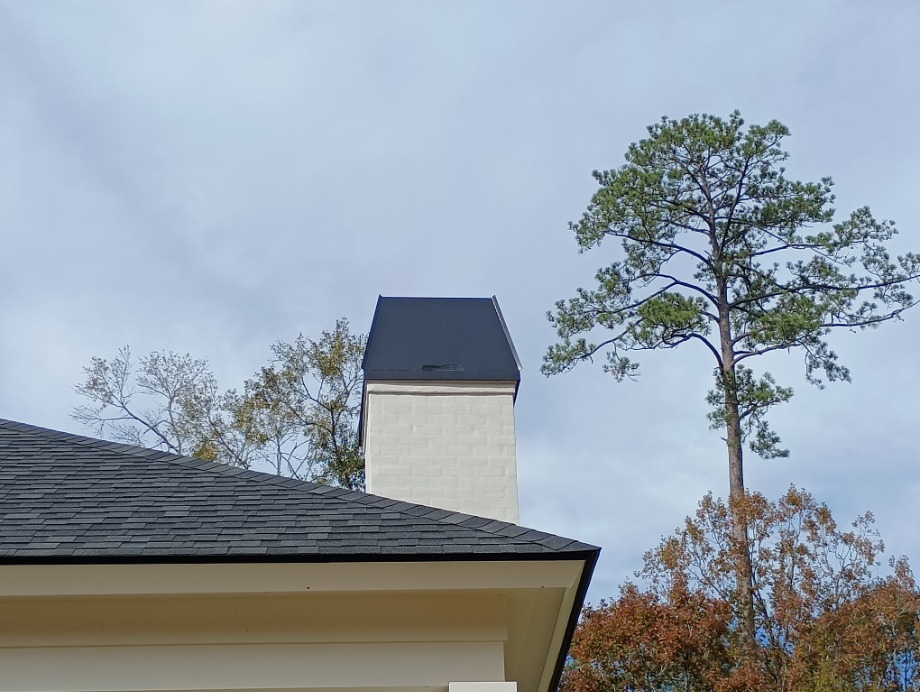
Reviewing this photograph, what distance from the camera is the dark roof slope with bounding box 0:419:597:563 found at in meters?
5.21

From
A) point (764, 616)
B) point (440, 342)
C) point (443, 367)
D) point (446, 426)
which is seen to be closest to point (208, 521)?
point (446, 426)

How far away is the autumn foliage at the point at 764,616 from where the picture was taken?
51.0 ft

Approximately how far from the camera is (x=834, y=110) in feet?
74.2

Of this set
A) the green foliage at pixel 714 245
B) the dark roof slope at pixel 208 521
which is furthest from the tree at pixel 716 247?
the dark roof slope at pixel 208 521

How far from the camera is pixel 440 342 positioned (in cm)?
1220

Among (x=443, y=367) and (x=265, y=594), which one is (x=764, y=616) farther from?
(x=265, y=594)

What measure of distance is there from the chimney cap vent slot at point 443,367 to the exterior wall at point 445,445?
0.58ft

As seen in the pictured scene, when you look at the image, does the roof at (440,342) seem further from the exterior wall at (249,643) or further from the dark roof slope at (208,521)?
the exterior wall at (249,643)

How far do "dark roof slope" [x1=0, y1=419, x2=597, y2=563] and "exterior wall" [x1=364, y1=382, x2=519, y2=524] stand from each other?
176 inches

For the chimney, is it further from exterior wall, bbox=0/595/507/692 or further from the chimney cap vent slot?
exterior wall, bbox=0/595/507/692

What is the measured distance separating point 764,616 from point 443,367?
8.23 metres

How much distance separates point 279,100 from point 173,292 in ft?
24.2

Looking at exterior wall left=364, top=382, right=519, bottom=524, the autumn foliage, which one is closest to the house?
exterior wall left=364, top=382, right=519, bottom=524

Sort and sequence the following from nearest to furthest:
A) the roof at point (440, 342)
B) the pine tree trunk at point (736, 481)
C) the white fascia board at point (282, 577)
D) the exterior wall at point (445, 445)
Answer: the white fascia board at point (282, 577)
the exterior wall at point (445, 445)
the roof at point (440, 342)
the pine tree trunk at point (736, 481)
